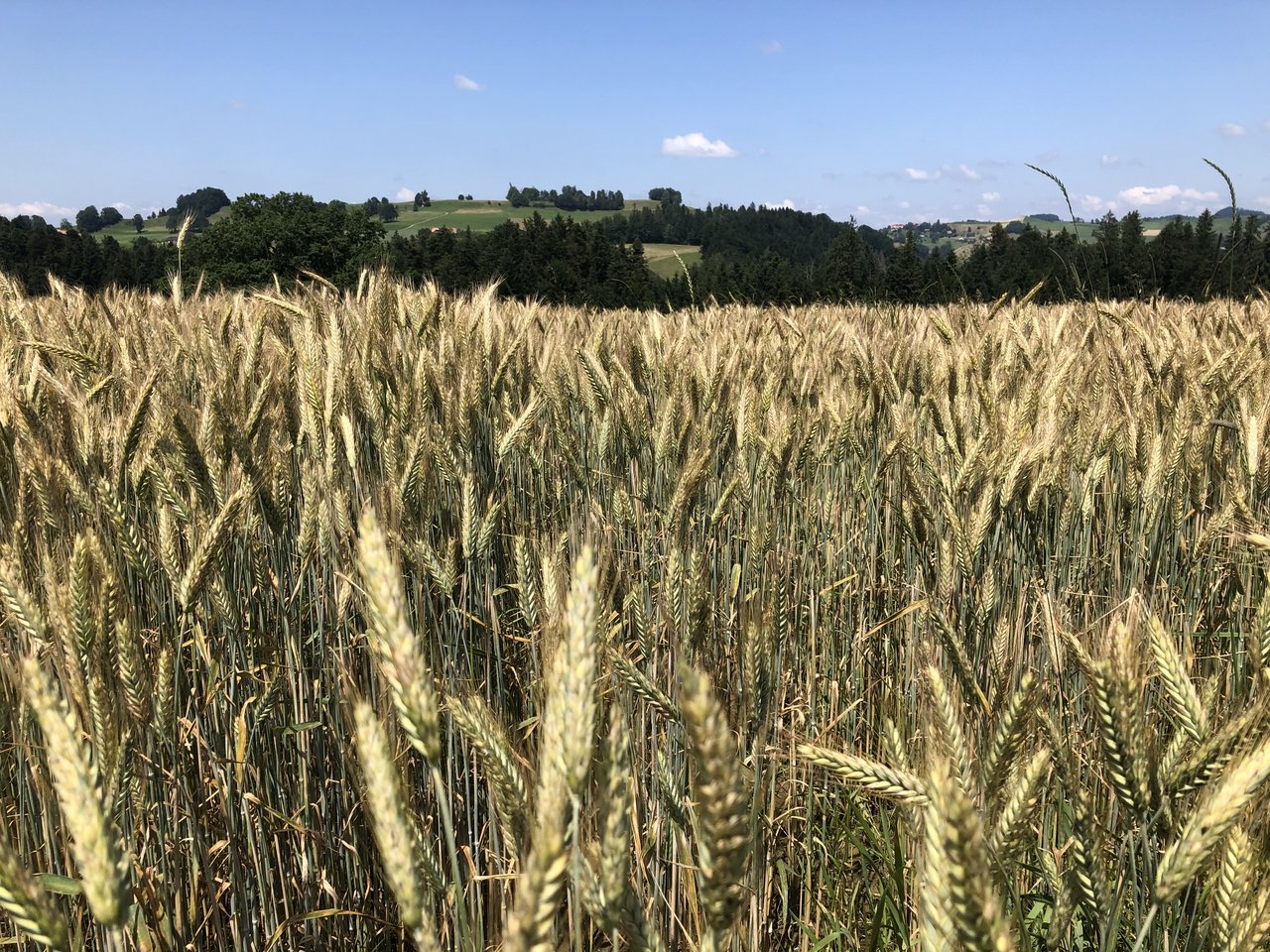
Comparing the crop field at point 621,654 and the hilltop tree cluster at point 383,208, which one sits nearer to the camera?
the crop field at point 621,654

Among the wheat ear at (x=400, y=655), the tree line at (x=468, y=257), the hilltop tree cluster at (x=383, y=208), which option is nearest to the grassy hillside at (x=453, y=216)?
the hilltop tree cluster at (x=383, y=208)

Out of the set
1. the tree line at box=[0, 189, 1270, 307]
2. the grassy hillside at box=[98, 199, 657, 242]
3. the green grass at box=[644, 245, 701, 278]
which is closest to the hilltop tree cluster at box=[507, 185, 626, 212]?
the grassy hillside at box=[98, 199, 657, 242]

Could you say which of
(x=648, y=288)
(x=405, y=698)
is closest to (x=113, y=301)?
(x=405, y=698)

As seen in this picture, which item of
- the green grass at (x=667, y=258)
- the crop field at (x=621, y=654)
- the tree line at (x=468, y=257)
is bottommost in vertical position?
the crop field at (x=621, y=654)

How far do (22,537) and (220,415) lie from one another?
409 mm

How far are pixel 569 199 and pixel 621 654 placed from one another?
130 meters

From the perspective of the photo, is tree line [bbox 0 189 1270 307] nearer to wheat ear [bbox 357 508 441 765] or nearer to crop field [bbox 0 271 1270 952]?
crop field [bbox 0 271 1270 952]

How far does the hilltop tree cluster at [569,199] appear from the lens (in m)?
118

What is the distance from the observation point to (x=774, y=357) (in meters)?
3.31

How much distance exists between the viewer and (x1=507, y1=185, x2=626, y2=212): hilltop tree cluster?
118 meters

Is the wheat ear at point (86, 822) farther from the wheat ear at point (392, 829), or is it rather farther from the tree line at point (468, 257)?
the tree line at point (468, 257)

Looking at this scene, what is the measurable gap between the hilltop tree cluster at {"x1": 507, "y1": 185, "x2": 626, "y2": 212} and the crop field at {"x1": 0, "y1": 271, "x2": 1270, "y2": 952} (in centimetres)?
11548

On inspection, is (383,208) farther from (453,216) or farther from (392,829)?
(392,829)

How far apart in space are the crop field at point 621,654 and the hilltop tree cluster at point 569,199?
115 metres
